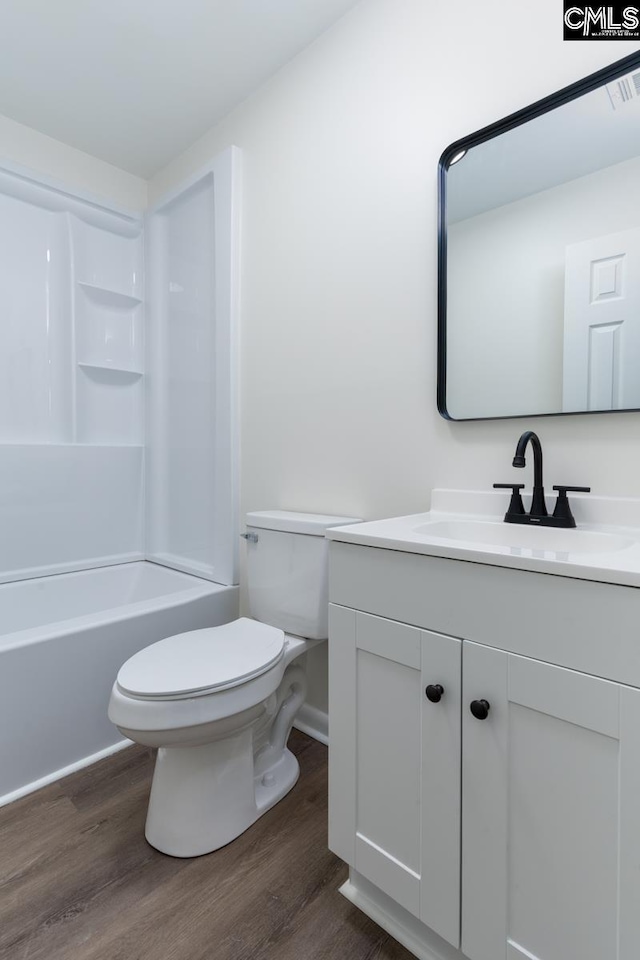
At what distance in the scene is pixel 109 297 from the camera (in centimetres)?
249

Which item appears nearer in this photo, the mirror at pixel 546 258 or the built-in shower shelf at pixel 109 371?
the mirror at pixel 546 258

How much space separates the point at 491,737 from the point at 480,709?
53 millimetres

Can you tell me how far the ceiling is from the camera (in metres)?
1.62

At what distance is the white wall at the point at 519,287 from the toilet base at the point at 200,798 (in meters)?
1.14

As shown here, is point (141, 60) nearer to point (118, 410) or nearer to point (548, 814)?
point (118, 410)

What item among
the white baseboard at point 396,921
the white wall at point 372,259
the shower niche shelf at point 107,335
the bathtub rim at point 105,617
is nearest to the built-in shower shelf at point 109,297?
the shower niche shelf at point 107,335

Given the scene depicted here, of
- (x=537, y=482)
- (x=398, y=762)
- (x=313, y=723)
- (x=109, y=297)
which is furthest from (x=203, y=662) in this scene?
(x=109, y=297)

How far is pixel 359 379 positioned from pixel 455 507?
0.55 meters

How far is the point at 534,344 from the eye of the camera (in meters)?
1.25

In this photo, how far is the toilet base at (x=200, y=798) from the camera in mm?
1270

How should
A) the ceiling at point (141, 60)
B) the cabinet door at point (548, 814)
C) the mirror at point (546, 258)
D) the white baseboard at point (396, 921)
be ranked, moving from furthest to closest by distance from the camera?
the ceiling at point (141, 60), the mirror at point (546, 258), the white baseboard at point (396, 921), the cabinet door at point (548, 814)

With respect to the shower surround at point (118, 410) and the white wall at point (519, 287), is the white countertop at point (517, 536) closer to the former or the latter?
the white wall at point (519, 287)

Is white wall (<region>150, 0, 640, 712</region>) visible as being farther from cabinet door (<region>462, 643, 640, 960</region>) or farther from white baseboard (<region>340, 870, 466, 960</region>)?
white baseboard (<region>340, 870, 466, 960</region>)

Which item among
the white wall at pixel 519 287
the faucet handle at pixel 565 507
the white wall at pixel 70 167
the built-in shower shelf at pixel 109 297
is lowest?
the faucet handle at pixel 565 507
